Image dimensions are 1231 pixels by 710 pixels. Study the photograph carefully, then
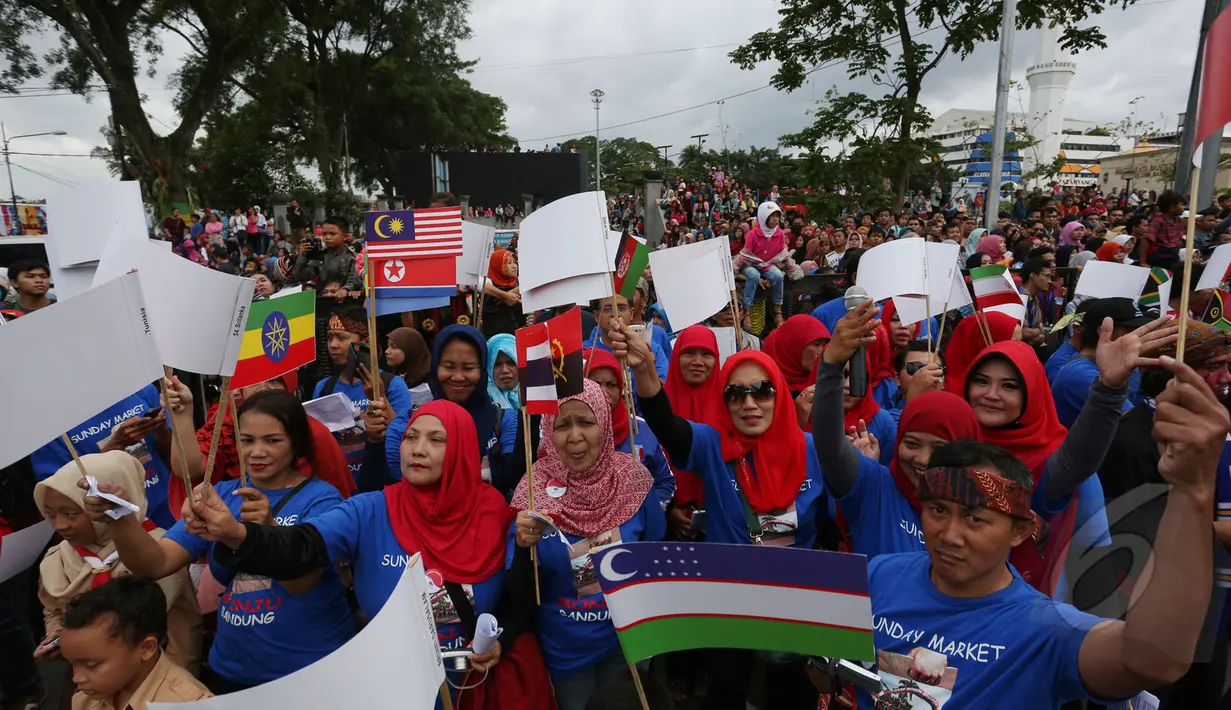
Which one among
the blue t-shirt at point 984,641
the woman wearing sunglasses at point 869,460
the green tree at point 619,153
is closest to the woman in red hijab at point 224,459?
the woman wearing sunglasses at point 869,460

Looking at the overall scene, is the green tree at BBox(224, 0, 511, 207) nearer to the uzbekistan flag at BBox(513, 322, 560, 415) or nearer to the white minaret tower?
the uzbekistan flag at BBox(513, 322, 560, 415)

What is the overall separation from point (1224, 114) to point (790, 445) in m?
1.65

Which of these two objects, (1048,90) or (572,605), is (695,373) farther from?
(1048,90)

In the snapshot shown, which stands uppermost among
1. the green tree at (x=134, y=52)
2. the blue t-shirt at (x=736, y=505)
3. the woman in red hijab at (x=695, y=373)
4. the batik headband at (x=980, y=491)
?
the green tree at (x=134, y=52)

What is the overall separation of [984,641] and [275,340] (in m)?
2.85

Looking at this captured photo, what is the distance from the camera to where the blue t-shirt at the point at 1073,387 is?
334cm

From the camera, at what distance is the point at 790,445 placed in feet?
8.94

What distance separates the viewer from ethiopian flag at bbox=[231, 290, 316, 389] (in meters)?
2.92

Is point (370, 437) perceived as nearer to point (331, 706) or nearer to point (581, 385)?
point (581, 385)

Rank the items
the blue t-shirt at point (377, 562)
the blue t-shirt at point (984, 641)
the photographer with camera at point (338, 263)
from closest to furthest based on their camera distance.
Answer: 1. the blue t-shirt at point (984, 641)
2. the blue t-shirt at point (377, 562)
3. the photographer with camera at point (338, 263)

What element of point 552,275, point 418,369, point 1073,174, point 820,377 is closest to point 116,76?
point 418,369

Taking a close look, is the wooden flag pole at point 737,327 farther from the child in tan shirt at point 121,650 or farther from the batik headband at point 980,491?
the child in tan shirt at point 121,650

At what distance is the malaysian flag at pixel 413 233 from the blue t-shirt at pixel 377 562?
5.22ft

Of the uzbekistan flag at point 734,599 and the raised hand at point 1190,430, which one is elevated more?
the raised hand at point 1190,430
